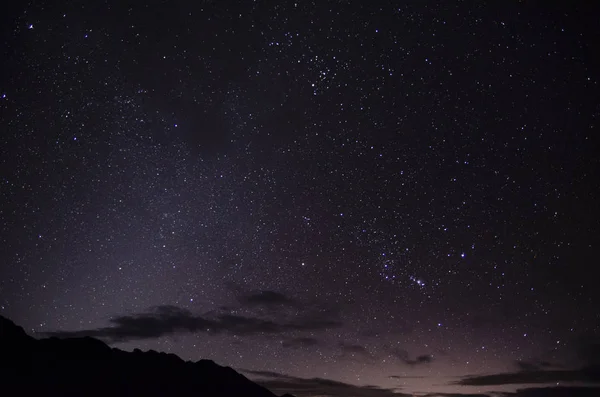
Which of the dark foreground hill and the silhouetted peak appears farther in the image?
the silhouetted peak

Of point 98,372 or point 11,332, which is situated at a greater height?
point 11,332

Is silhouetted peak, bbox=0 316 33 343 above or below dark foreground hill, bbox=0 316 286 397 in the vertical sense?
above

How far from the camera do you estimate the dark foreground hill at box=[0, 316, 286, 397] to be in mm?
66000

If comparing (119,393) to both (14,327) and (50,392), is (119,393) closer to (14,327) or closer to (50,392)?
(50,392)

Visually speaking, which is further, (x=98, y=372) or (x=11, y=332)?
(x=98, y=372)

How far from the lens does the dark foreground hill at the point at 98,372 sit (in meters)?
66.0

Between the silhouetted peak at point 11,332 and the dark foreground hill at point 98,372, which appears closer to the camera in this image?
the dark foreground hill at point 98,372

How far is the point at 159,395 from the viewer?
3189 inches

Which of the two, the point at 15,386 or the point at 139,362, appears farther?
the point at 139,362

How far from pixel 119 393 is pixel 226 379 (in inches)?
1175

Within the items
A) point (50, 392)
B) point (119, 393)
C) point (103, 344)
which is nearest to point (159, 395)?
point (119, 393)

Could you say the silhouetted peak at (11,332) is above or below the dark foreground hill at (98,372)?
above

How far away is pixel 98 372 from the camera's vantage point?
78875mm

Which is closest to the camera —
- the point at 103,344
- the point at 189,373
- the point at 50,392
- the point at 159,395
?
the point at 50,392
